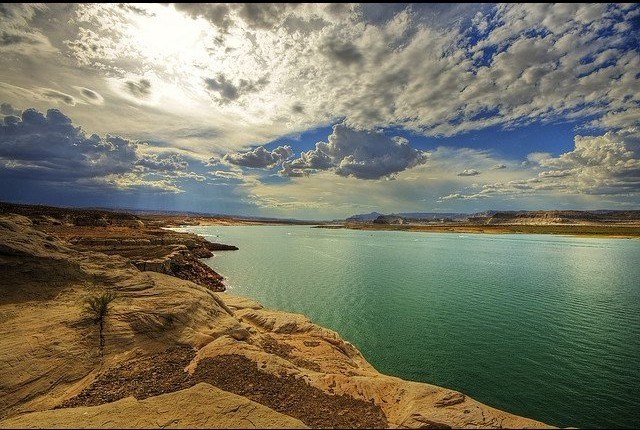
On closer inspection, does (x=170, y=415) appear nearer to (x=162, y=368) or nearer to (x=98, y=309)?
(x=162, y=368)

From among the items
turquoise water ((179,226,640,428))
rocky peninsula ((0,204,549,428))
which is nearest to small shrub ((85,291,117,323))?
rocky peninsula ((0,204,549,428))

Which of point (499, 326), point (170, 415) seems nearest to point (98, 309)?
point (170, 415)

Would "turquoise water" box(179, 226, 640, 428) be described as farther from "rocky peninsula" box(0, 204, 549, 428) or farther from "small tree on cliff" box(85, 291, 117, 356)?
"small tree on cliff" box(85, 291, 117, 356)

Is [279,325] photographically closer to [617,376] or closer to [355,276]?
[617,376]

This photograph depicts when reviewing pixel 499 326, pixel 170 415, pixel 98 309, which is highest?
pixel 98 309

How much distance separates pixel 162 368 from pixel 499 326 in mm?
23602

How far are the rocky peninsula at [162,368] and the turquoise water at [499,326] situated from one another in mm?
4879

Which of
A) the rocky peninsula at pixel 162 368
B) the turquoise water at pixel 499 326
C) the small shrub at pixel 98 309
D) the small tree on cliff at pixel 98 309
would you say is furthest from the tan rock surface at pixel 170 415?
the turquoise water at pixel 499 326

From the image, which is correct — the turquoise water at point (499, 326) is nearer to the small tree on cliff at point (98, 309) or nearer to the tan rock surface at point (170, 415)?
the tan rock surface at point (170, 415)

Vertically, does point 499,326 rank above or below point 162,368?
below

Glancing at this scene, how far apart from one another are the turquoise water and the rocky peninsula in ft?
16.0

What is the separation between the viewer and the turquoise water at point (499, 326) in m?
15.2

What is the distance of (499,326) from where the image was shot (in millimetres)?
24297

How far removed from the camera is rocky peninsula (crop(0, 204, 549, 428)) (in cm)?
942
